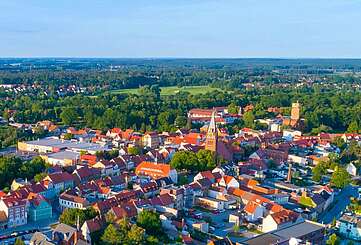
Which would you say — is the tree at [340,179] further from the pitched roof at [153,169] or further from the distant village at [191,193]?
the pitched roof at [153,169]

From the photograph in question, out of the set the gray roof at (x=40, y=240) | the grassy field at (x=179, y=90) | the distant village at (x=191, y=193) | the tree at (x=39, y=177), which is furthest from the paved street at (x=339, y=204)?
the grassy field at (x=179, y=90)

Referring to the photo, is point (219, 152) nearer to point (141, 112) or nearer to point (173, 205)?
point (173, 205)

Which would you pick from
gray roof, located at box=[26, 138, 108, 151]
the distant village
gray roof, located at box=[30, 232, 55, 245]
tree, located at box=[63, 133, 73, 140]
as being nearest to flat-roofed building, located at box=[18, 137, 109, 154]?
gray roof, located at box=[26, 138, 108, 151]

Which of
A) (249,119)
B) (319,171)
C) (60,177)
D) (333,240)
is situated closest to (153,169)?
(60,177)

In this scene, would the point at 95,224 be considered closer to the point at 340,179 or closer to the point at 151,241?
the point at 151,241

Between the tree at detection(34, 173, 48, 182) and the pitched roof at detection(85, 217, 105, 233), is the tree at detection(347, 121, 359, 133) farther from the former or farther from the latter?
the pitched roof at detection(85, 217, 105, 233)

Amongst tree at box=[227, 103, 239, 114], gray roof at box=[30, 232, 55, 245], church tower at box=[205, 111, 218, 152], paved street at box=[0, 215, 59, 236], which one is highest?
church tower at box=[205, 111, 218, 152]
